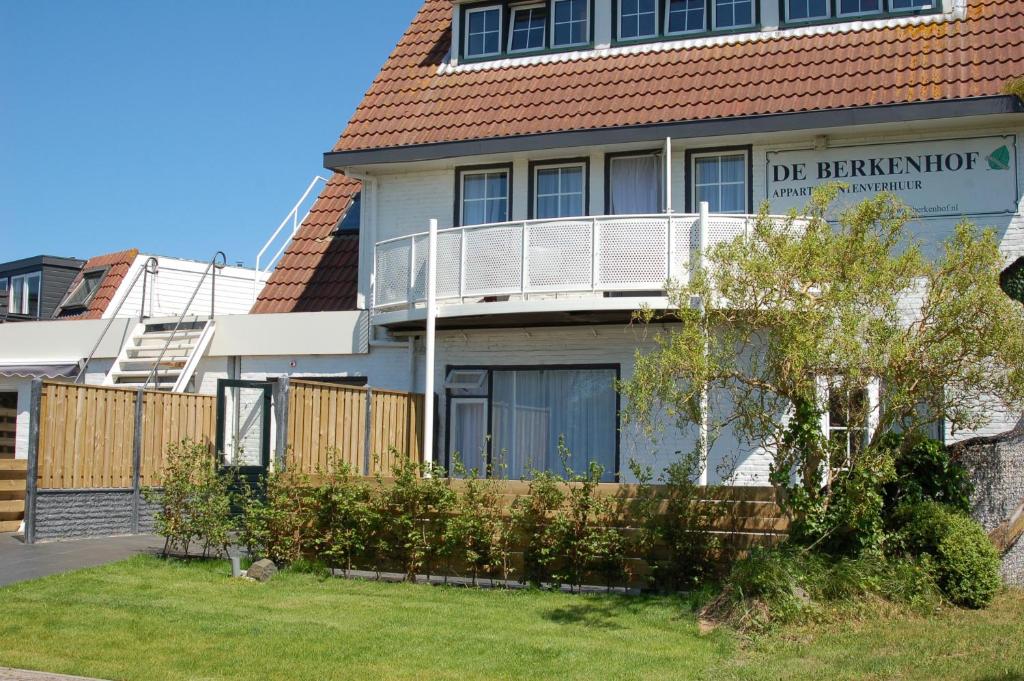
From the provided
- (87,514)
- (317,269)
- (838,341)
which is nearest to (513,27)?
(317,269)

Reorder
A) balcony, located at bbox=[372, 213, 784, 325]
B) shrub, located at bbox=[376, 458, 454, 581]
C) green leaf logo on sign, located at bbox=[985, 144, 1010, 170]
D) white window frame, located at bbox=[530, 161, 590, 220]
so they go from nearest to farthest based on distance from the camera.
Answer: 1. shrub, located at bbox=[376, 458, 454, 581]
2. balcony, located at bbox=[372, 213, 784, 325]
3. green leaf logo on sign, located at bbox=[985, 144, 1010, 170]
4. white window frame, located at bbox=[530, 161, 590, 220]

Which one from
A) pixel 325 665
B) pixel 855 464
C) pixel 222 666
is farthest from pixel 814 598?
pixel 222 666

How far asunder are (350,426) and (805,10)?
32.9 feet

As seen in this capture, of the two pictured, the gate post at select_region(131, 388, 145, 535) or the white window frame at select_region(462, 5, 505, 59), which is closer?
the gate post at select_region(131, 388, 145, 535)

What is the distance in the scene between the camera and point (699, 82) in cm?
1917

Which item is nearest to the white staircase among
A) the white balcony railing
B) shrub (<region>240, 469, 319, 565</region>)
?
the white balcony railing

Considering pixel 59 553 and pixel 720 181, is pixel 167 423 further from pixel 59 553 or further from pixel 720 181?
pixel 720 181

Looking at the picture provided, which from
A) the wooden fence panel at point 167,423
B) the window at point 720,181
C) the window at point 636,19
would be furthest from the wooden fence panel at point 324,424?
the window at point 636,19

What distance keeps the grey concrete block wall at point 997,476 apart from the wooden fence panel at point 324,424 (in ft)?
23.2

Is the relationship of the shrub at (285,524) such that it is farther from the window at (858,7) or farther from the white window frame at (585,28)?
the window at (858,7)

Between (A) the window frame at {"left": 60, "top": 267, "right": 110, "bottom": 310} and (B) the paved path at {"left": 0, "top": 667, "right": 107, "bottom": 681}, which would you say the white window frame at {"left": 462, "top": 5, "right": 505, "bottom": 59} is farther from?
(B) the paved path at {"left": 0, "top": 667, "right": 107, "bottom": 681}

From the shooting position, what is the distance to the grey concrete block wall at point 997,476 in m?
12.0

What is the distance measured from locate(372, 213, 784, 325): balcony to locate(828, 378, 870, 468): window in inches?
218

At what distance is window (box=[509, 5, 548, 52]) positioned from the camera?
2123cm
